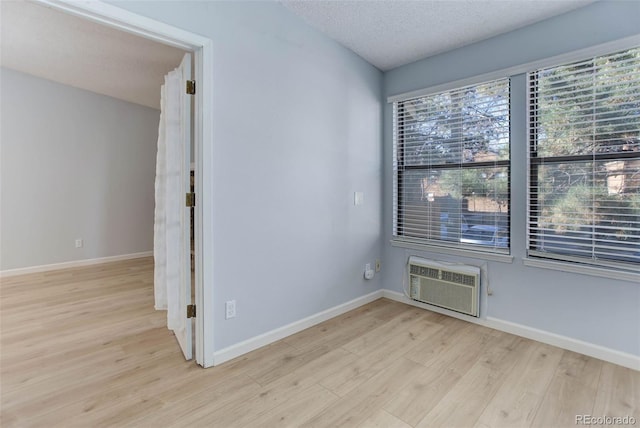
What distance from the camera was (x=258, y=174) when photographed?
227 centimetres

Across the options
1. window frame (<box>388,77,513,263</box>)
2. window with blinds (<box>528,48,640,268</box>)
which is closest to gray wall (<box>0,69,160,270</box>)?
window frame (<box>388,77,513,263</box>)

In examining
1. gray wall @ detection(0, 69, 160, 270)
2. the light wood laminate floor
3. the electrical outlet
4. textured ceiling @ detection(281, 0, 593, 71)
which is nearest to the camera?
the light wood laminate floor

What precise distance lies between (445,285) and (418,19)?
230 cm

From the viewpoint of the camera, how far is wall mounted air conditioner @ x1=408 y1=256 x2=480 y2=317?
277cm

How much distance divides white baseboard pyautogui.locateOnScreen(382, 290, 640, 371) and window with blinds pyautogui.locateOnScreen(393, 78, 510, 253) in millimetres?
638

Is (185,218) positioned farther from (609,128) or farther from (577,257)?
(609,128)

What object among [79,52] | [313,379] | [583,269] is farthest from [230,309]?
[79,52]

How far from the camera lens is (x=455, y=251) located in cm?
290

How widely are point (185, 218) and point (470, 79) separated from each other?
8.69 feet

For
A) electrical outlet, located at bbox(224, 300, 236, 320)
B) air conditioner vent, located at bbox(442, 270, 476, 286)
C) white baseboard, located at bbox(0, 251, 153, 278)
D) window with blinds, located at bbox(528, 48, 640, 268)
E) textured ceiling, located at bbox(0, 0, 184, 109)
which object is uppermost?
textured ceiling, located at bbox(0, 0, 184, 109)

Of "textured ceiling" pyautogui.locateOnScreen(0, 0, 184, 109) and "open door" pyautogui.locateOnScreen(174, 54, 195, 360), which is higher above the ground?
"textured ceiling" pyautogui.locateOnScreen(0, 0, 184, 109)

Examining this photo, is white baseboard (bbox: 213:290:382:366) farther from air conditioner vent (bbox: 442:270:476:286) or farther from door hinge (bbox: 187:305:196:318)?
air conditioner vent (bbox: 442:270:476:286)

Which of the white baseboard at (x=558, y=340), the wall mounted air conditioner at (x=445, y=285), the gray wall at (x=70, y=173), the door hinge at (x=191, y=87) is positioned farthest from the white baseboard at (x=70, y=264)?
the white baseboard at (x=558, y=340)

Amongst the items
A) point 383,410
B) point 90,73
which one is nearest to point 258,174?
point 383,410
